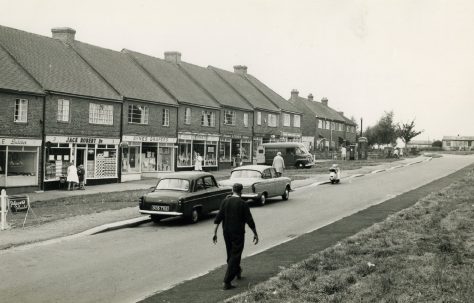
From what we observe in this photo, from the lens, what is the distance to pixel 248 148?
165 ft

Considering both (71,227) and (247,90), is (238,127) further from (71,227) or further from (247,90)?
(71,227)

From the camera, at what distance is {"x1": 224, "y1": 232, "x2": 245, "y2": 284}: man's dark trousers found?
27.7 feet

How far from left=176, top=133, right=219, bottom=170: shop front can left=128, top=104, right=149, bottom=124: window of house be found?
420 centimetres

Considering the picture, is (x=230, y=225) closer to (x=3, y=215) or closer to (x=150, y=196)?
(x=150, y=196)

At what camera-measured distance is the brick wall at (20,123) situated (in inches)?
1004

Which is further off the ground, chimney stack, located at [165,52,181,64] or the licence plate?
chimney stack, located at [165,52,181,64]

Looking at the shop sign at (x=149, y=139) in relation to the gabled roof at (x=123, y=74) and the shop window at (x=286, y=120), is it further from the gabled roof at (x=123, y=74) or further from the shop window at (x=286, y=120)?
the shop window at (x=286, y=120)

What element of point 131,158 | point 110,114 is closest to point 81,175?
point 110,114

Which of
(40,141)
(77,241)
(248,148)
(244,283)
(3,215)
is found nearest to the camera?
(244,283)

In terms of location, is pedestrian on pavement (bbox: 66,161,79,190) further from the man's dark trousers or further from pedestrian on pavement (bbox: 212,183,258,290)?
the man's dark trousers

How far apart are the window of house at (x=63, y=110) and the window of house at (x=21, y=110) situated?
2.31m

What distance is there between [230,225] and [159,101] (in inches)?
1126

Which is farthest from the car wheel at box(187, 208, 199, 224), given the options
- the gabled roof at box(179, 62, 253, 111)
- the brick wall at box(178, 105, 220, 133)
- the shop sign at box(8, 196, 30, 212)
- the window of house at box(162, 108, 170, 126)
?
the gabled roof at box(179, 62, 253, 111)

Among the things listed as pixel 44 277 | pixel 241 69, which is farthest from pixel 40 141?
pixel 241 69
